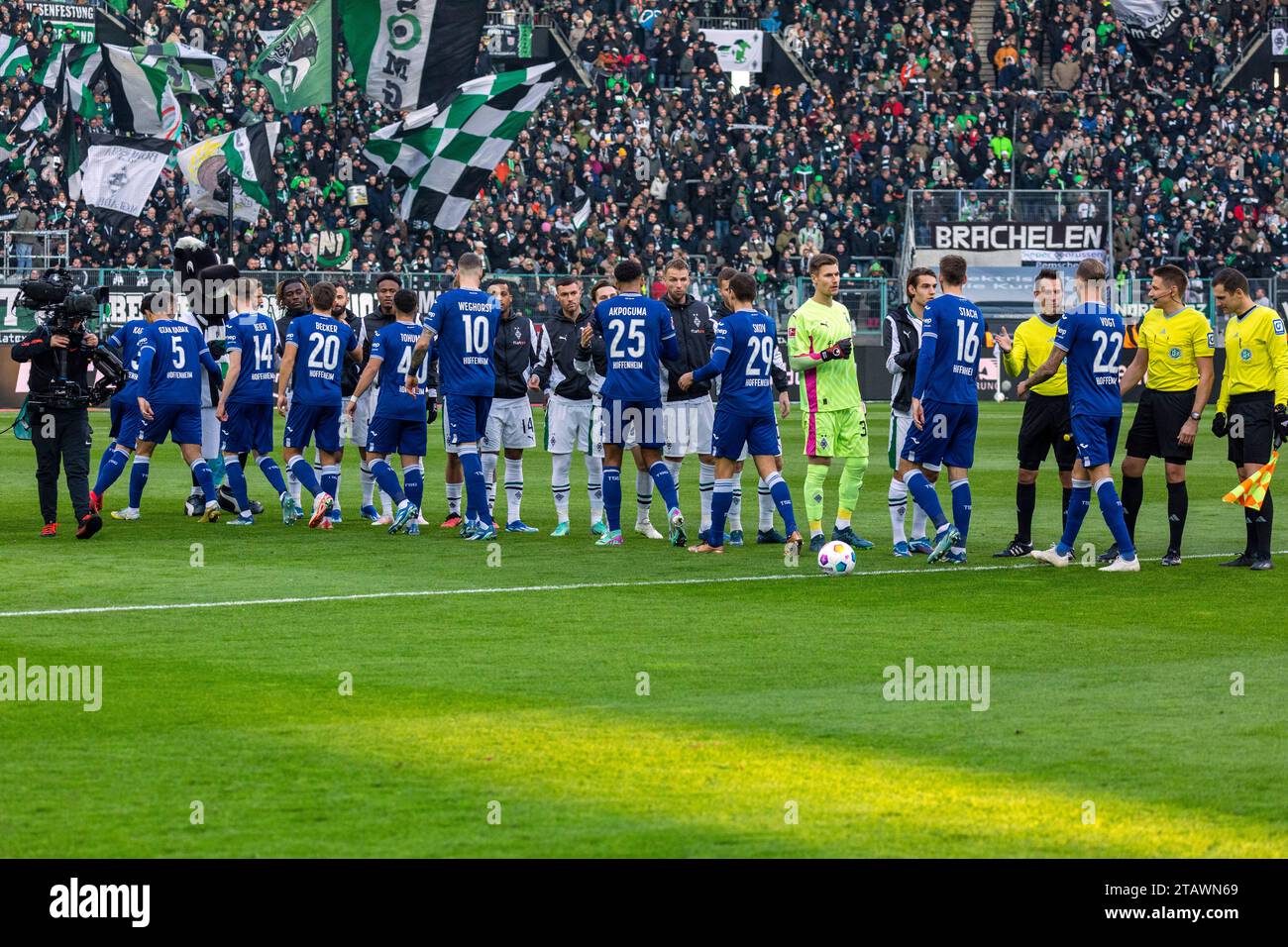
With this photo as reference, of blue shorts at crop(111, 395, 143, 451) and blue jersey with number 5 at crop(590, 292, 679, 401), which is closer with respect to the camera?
blue jersey with number 5 at crop(590, 292, 679, 401)

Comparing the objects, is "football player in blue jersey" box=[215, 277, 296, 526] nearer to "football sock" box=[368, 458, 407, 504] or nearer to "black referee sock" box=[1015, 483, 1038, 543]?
"football sock" box=[368, 458, 407, 504]

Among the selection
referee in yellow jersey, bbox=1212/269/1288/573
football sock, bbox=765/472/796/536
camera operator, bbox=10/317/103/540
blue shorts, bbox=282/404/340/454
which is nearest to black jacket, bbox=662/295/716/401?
football sock, bbox=765/472/796/536

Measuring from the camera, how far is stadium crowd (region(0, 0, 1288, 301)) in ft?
124

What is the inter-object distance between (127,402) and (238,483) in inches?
60.2

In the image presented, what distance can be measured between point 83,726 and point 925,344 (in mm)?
7914

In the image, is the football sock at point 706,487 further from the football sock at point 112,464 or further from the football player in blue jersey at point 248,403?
the football sock at point 112,464

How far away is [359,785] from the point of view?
706 cm

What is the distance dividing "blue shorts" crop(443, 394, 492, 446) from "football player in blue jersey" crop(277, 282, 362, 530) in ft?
4.48

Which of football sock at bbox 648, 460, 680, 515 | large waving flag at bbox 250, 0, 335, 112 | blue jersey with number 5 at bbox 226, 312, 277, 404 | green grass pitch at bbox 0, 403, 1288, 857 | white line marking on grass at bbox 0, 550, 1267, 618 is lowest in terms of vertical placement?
white line marking on grass at bbox 0, 550, 1267, 618

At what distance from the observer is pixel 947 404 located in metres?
14.3

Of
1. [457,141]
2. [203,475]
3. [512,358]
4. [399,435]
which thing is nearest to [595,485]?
[512,358]

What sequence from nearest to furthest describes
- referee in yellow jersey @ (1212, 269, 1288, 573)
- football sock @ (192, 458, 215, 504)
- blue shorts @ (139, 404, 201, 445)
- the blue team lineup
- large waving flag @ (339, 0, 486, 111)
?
referee in yellow jersey @ (1212, 269, 1288, 573) < the blue team lineup < blue shorts @ (139, 404, 201, 445) < football sock @ (192, 458, 215, 504) < large waving flag @ (339, 0, 486, 111)

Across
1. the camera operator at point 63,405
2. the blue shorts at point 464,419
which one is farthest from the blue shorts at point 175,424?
the blue shorts at point 464,419
